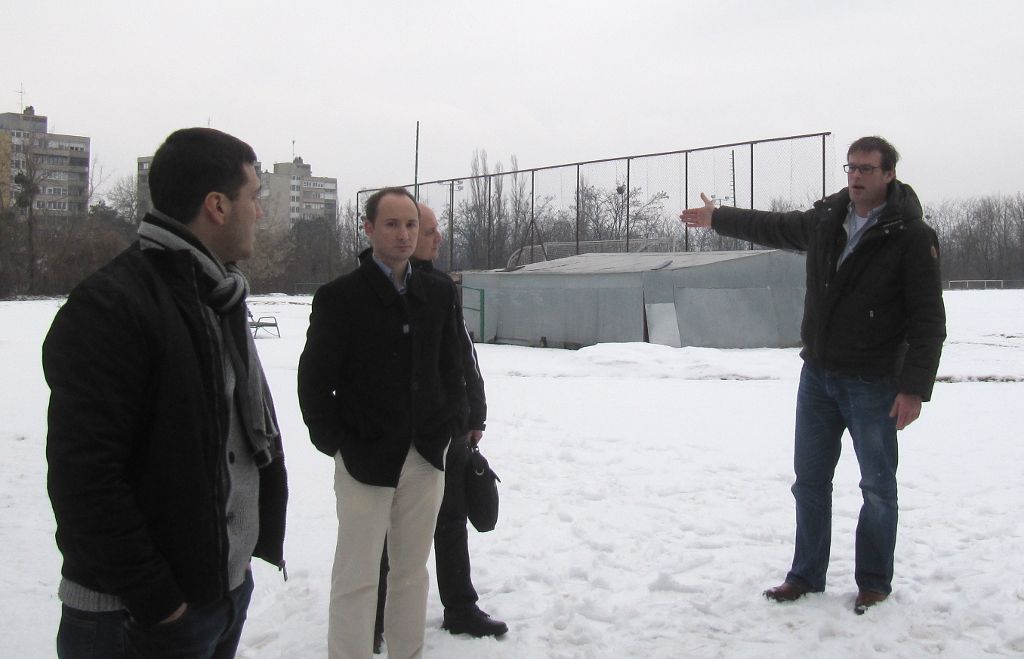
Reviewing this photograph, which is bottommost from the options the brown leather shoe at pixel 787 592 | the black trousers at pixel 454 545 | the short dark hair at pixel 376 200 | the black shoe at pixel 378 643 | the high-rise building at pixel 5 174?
the black shoe at pixel 378 643

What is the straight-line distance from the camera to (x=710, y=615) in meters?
3.83

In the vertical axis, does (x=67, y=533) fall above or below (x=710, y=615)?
above

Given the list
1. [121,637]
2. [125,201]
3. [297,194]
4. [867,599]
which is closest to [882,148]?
[867,599]

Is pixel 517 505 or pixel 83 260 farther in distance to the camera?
pixel 83 260

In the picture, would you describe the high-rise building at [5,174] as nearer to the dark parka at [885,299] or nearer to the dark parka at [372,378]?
the dark parka at [372,378]

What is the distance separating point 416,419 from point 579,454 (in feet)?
14.0

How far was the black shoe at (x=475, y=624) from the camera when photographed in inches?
140

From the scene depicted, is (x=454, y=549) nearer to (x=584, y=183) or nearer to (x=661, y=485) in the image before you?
(x=661, y=485)

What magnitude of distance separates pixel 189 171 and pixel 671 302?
1743cm

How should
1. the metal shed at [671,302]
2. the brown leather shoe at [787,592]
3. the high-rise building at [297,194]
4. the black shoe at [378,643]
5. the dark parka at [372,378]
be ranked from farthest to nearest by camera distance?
the high-rise building at [297,194], the metal shed at [671,302], the brown leather shoe at [787,592], the black shoe at [378,643], the dark parka at [372,378]

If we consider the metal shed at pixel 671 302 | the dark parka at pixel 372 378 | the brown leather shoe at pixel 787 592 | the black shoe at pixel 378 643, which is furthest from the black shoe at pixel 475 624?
the metal shed at pixel 671 302

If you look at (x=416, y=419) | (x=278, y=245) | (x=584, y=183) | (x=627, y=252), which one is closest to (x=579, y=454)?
(x=416, y=419)

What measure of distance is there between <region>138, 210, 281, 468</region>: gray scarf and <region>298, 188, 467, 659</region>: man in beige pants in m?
0.80

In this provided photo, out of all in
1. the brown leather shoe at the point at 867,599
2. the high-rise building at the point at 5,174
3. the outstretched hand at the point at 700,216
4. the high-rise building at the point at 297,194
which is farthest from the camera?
the high-rise building at the point at 297,194
